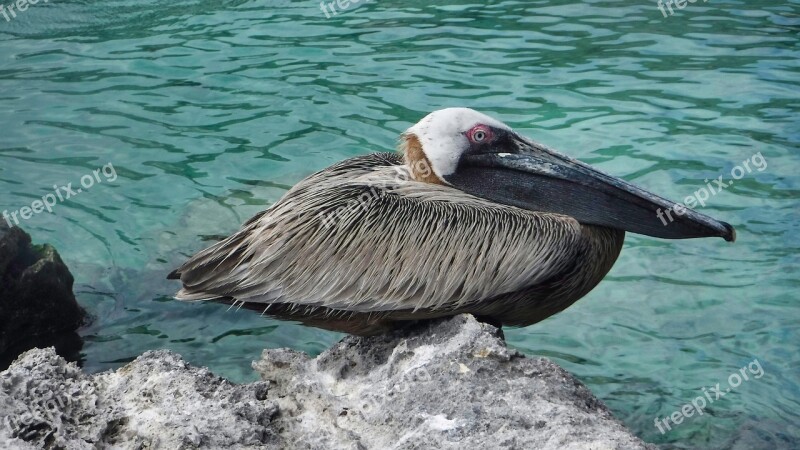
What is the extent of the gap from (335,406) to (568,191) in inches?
54.7

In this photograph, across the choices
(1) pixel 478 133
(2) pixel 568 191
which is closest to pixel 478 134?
(1) pixel 478 133

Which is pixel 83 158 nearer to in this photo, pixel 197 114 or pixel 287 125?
pixel 197 114

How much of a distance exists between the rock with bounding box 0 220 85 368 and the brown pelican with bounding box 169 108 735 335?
5.06ft

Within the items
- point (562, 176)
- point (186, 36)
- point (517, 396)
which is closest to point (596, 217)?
point (562, 176)

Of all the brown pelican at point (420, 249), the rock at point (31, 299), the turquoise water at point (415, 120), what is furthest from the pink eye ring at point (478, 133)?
the rock at point (31, 299)

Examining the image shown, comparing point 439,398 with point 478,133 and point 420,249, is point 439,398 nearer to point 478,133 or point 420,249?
point 420,249

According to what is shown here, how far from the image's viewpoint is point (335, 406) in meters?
3.24

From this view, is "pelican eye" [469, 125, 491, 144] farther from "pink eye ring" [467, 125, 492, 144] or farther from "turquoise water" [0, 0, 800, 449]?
"turquoise water" [0, 0, 800, 449]

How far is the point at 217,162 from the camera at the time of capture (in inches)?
291

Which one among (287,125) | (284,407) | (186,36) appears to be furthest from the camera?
(186,36)

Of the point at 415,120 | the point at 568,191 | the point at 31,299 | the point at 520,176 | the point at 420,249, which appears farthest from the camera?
the point at 415,120

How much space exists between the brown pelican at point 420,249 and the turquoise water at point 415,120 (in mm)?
1221

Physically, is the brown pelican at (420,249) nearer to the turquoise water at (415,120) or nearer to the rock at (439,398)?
the rock at (439,398)

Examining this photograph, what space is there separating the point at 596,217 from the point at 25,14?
8408 millimetres
